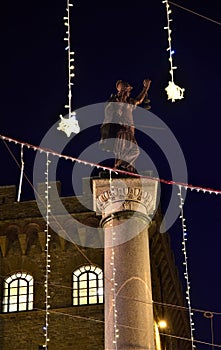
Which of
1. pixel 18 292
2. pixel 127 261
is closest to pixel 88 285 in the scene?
pixel 18 292

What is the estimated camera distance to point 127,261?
11.0m

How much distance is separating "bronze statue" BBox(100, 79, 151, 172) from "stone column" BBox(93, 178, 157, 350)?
437 millimetres

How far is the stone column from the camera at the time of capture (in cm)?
1045

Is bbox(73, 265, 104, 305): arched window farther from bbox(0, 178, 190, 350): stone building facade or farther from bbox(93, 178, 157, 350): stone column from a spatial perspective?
bbox(93, 178, 157, 350): stone column

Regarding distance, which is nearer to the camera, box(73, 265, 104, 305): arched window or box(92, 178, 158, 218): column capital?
box(92, 178, 158, 218): column capital

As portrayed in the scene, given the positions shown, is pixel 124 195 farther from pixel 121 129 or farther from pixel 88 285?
pixel 88 285

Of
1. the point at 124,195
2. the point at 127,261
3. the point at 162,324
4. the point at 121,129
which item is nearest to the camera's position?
the point at 127,261

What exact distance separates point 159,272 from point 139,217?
1521cm

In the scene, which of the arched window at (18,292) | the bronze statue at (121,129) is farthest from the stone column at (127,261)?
the arched window at (18,292)

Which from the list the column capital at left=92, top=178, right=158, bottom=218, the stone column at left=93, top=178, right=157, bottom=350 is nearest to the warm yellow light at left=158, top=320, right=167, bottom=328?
the stone column at left=93, top=178, right=157, bottom=350

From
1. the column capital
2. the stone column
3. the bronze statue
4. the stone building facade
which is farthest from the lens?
the stone building facade

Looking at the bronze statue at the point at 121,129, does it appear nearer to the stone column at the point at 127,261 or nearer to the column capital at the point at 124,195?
the column capital at the point at 124,195

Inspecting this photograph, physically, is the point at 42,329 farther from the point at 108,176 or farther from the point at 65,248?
the point at 108,176

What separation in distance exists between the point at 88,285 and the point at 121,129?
1236 cm
